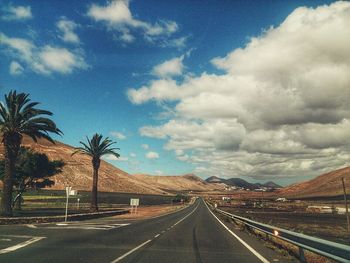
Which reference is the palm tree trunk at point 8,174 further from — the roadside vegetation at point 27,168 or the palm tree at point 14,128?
the roadside vegetation at point 27,168

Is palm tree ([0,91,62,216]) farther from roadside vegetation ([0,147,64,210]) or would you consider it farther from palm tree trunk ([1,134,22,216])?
roadside vegetation ([0,147,64,210])

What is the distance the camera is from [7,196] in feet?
109

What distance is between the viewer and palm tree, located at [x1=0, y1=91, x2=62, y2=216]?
3328cm

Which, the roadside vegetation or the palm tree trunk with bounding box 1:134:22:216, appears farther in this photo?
the roadside vegetation

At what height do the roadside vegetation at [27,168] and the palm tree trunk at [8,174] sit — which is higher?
the roadside vegetation at [27,168]

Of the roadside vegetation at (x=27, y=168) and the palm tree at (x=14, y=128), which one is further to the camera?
the roadside vegetation at (x=27, y=168)

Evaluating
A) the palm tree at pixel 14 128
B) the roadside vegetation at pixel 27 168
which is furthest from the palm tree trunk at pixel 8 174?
the roadside vegetation at pixel 27 168

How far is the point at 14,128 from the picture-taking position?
34.4 m

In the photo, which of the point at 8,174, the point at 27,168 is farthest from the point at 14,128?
the point at 27,168

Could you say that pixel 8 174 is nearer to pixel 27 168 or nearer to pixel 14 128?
pixel 14 128

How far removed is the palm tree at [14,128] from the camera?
3328 cm

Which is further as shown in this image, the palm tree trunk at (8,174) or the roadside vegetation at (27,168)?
the roadside vegetation at (27,168)

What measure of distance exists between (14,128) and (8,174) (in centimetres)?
410

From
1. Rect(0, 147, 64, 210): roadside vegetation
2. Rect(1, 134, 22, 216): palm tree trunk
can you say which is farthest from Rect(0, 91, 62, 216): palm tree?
Rect(0, 147, 64, 210): roadside vegetation
